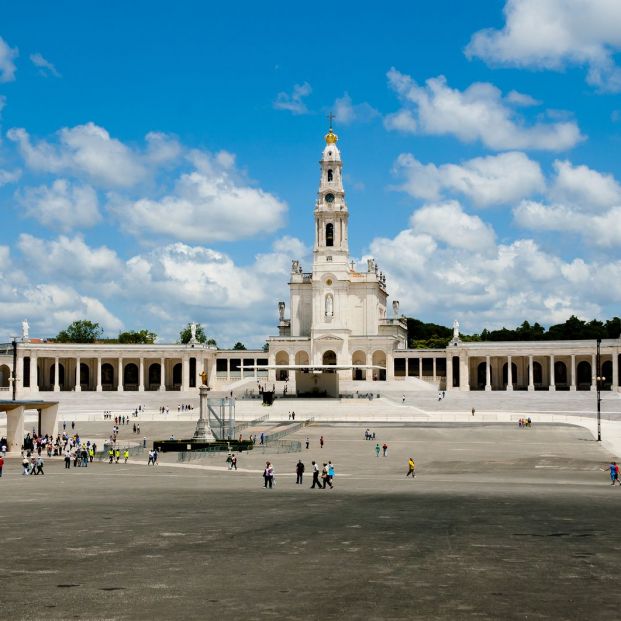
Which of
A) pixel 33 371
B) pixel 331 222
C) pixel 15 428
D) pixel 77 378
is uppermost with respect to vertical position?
pixel 331 222

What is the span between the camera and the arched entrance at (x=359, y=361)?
12256cm

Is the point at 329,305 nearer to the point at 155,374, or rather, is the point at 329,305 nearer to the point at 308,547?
the point at 155,374

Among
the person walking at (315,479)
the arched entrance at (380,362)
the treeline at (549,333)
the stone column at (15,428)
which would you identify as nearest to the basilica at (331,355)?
the arched entrance at (380,362)

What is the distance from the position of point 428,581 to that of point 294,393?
299 feet

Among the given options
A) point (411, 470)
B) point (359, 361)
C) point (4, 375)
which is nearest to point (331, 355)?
point (359, 361)

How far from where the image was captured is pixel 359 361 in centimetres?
12450

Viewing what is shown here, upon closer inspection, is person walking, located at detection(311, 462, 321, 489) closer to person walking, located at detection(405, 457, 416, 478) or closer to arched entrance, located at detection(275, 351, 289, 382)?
person walking, located at detection(405, 457, 416, 478)

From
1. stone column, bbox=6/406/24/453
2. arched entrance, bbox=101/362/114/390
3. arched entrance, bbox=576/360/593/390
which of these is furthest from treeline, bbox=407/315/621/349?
stone column, bbox=6/406/24/453

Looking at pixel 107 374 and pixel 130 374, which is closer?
pixel 107 374

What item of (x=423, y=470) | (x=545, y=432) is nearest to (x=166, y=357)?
(x=545, y=432)

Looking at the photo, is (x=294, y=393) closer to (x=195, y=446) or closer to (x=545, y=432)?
(x=545, y=432)

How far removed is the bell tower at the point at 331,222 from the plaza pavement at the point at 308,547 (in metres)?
86.0

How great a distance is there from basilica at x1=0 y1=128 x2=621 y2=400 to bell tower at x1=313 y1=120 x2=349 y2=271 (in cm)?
14

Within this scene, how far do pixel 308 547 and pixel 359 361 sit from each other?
103498 millimetres
